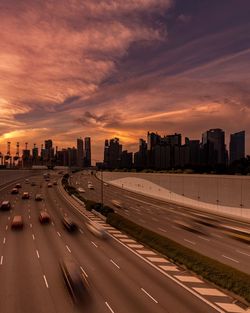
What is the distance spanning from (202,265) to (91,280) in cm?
857

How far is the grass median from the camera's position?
77.9 ft

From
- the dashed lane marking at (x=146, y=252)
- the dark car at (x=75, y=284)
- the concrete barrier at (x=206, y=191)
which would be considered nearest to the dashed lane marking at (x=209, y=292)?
the dark car at (x=75, y=284)

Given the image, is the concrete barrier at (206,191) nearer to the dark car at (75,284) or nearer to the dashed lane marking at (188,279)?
the dashed lane marking at (188,279)

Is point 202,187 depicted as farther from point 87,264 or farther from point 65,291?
point 65,291

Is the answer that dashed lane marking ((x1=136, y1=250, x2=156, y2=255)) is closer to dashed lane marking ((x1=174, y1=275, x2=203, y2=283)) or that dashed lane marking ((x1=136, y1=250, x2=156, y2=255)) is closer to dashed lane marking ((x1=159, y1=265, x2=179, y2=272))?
dashed lane marking ((x1=159, y1=265, x2=179, y2=272))

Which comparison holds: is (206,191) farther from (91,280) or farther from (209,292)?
(91,280)

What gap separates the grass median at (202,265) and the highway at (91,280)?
105 centimetres

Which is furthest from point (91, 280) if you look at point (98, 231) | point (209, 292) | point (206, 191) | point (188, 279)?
point (206, 191)

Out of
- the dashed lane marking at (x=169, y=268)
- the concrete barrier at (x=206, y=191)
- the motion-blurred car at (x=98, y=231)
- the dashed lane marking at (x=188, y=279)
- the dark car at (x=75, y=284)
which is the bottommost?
the dashed lane marking at (x=169, y=268)

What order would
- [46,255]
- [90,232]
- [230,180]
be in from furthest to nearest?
[230,180] → [90,232] → [46,255]

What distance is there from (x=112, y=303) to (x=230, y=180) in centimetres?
4147

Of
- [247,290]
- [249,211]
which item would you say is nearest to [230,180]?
[249,211]

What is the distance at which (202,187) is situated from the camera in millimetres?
67938

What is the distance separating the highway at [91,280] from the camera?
20891 mm
